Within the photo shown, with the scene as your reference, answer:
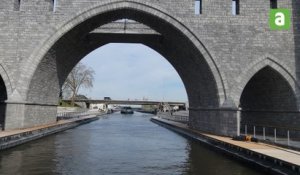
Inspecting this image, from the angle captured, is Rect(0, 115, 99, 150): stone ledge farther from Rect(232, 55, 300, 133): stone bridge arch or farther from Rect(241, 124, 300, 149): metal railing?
Rect(241, 124, 300, 149): metal railing

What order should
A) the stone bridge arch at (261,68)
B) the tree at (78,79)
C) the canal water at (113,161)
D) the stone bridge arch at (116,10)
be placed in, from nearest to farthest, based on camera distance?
the canal water at (113,161)
the stone bridge arch at (261,68)
the stone bridge arch at (116,10)
the tree at (78,79)

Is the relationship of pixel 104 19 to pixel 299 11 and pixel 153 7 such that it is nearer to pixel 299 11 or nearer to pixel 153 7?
pixel 153 7

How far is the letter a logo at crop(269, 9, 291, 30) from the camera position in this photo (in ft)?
74.5

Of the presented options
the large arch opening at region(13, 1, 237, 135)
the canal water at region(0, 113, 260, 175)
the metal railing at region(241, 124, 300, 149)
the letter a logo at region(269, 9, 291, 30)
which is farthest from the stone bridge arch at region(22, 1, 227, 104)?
the canal water at region(0, 113, 260, 175)

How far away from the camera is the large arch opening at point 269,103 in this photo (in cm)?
2233

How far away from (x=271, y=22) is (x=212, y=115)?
7.47 metres

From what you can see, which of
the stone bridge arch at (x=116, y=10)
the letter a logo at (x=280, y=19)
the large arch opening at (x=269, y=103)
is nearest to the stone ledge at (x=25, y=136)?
the stone bridge arch at (x=116, y=10)

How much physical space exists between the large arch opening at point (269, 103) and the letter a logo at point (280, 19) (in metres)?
2.92

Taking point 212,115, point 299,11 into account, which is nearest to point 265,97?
point 212,115

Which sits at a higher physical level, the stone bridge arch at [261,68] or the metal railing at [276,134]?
the stone bridge arch at [261,68]

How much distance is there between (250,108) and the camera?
88.6 feet

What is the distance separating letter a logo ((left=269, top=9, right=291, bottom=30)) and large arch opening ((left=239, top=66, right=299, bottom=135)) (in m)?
2.92

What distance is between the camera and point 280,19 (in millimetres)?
23219

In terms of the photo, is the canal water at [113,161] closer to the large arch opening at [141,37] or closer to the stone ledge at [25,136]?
the stone ledge at [25,136]
